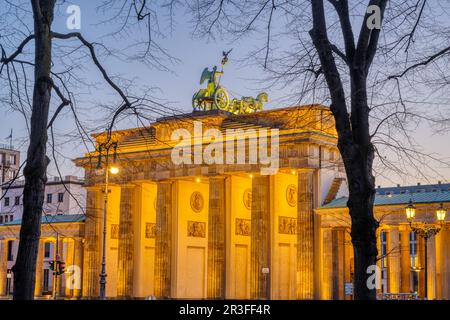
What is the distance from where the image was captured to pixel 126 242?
236 feet

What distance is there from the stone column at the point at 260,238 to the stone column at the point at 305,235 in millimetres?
3013

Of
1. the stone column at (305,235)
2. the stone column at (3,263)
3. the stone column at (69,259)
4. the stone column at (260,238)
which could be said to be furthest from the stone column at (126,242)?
the stone column at (305,235)

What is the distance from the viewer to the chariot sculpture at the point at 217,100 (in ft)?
225

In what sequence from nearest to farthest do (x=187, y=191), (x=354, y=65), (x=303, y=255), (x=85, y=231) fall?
(x=354, y=65)
(x=303, y=255)
(x=187, y=191)
(x=85, y=231)

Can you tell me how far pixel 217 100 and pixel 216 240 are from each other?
12805 mm

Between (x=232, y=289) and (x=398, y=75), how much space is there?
52524 mm

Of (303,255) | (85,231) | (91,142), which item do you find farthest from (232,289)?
(91,142)

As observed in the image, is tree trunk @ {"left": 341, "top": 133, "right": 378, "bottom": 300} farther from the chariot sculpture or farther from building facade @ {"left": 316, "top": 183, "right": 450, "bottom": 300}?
the chariot sculpture

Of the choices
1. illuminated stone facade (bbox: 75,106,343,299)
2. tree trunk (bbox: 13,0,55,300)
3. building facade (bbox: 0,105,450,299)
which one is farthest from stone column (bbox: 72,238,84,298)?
tree trunk (bbox: 13,0,55,300)

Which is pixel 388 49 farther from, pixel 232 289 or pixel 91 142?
pixel 232 289

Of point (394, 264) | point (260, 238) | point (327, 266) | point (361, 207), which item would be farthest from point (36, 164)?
point (260, 238)

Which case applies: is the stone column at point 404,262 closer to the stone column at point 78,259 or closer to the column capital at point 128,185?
the column capital at point 128,185

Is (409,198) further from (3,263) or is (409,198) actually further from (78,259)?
(3,263)

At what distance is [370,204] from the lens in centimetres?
1227
